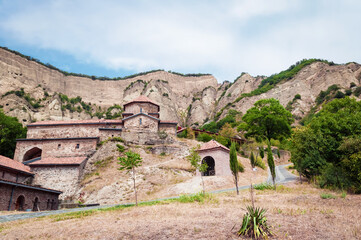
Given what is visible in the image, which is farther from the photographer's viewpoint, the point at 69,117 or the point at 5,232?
the point at 69,117

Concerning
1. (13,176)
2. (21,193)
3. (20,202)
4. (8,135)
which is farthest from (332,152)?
(8,135)

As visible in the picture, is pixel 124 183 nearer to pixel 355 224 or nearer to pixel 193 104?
pixel 355 224

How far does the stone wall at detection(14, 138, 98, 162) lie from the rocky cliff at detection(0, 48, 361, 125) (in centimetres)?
2598

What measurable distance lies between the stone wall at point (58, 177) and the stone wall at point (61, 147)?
447 cm

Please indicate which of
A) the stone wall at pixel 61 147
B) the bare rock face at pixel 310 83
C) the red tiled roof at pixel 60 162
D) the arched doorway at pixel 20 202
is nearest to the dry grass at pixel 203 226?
the arched doorway at pixel 20 202

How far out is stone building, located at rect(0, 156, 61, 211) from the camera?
59.6 ft

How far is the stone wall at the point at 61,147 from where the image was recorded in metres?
33.0

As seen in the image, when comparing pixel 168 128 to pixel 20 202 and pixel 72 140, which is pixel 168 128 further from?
pixel 20 202

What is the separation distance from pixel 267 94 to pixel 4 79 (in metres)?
74.1

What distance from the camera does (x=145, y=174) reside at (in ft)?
86.1

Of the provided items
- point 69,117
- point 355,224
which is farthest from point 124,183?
point 69,117

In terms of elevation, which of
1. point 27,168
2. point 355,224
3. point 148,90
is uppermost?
point 148,90

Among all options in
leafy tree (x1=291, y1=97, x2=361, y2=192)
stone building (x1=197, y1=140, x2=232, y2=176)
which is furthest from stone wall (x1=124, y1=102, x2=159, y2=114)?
leafy tree (x1=291, y1=97, x2=361, y2=192)

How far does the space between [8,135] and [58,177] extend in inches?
748
